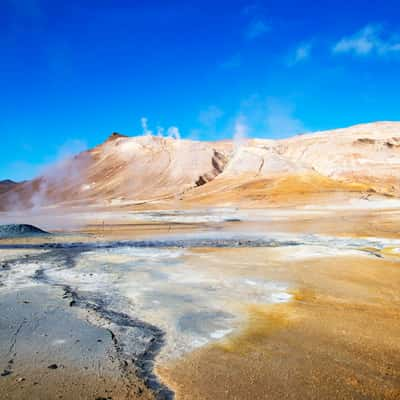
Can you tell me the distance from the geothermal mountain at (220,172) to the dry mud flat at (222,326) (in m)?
42.5

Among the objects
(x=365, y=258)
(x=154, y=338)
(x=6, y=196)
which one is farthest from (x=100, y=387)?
(x=6, y=196)

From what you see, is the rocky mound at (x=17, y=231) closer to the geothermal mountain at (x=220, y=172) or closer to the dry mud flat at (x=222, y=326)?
the dry mud flat at (x=222, y=326)

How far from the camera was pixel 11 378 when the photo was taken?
3.99m

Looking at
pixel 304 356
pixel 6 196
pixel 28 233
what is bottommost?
pixel 304 356

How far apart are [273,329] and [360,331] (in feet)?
4.01

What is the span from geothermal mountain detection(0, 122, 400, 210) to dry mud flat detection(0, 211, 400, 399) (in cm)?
4252

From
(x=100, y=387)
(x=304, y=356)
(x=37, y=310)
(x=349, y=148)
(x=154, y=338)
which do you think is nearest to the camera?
(x=100, y=387)

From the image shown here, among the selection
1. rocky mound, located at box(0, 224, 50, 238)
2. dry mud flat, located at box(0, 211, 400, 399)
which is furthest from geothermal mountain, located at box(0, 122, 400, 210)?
dry mud flat, located at box(0, 211, 400, 399)

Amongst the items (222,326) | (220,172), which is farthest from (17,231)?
(220,172)

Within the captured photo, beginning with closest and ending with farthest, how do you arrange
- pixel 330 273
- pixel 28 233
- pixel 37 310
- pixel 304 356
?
pixel 304 356 < pixel 37 310 < pixel 330 273 < pixel 28 233

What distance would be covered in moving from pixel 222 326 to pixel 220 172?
72.0m

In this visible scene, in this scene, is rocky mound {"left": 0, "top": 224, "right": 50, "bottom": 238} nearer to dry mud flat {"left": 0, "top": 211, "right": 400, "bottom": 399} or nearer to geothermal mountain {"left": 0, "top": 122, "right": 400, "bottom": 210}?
dry mud flat {"left": 0, "top": 211, "right": 400, "bottom": 399}

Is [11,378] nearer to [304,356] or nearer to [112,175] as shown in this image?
[304,356]

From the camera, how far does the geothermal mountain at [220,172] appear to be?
5938 cm
